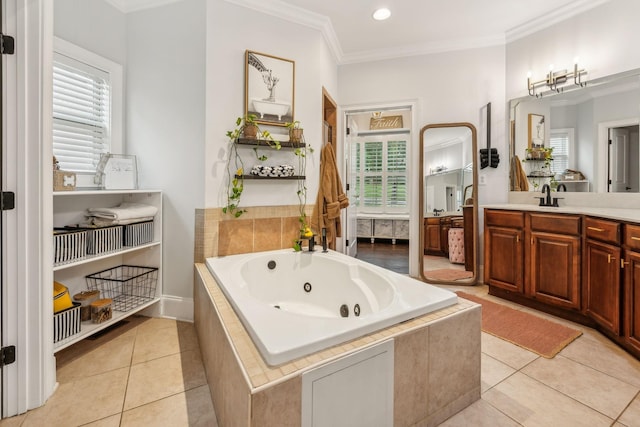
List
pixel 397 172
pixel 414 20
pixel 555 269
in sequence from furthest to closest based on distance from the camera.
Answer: pixel 397 172 < pixel 414 20 < pixel 555 269

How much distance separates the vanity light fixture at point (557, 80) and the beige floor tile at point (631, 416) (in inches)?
97.6

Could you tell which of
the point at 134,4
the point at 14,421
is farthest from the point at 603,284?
the point at 134,4

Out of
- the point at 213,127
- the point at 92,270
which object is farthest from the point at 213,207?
the point at 92,270

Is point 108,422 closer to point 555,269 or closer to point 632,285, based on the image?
point 632,285

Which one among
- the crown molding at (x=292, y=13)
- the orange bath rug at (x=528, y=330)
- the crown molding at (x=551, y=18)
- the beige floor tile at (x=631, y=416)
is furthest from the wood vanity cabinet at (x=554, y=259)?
the crown molding at (x=292, y=13)

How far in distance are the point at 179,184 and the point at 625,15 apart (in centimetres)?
375

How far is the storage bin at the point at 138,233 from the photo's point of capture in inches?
86.6

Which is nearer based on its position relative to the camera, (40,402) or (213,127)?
(40,402)

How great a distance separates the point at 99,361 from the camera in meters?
1.83

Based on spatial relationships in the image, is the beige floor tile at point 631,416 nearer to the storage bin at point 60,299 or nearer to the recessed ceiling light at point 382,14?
the storage bin at point 60,299

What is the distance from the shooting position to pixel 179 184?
95.1 inches

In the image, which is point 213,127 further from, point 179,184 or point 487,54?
point 487,54

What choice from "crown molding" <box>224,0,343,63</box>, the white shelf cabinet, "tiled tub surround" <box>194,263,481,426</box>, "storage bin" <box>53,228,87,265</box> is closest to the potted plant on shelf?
"crown molding" <box>224,0,343,63</box>

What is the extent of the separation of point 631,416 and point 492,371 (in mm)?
554
